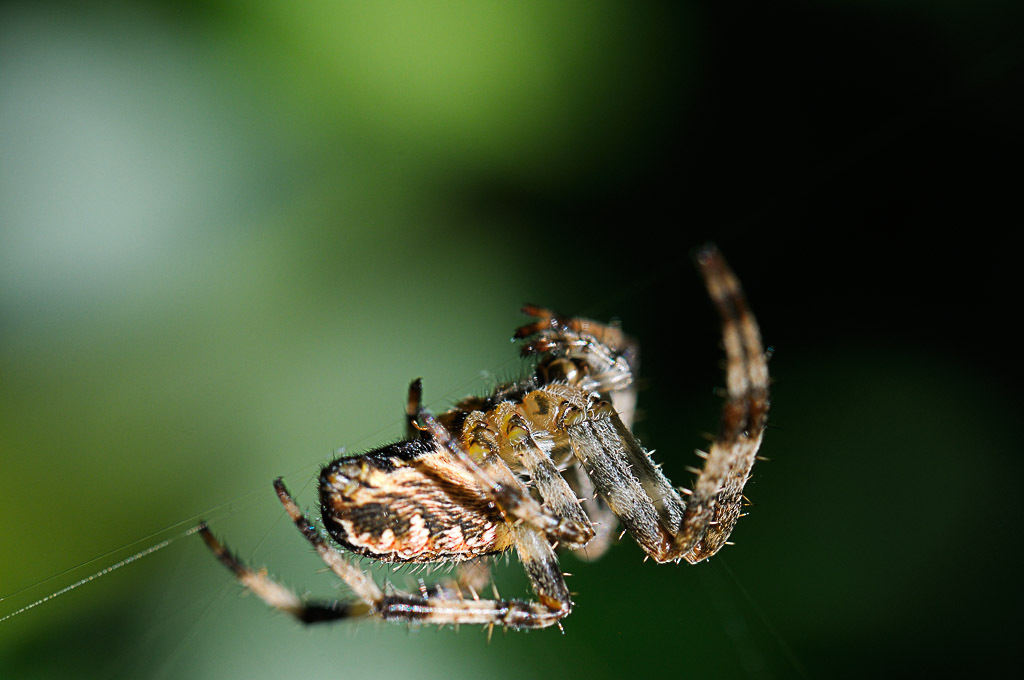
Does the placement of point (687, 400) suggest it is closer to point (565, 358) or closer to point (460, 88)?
point (565, 358)

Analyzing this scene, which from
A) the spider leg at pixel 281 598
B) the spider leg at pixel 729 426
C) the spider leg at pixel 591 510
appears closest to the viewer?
the spider leg at pixel 729 426

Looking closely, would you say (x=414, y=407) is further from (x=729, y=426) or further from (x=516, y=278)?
(x=516, y=278)

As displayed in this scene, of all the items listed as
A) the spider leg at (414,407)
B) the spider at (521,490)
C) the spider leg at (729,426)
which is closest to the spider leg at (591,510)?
the spider at (521,490)

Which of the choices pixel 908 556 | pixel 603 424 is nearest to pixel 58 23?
pixel 603 424

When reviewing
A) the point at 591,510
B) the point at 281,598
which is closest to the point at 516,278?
the point at 591,510

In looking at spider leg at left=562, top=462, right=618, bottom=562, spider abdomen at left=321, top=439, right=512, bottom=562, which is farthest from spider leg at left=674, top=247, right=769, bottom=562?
spider abdomen at left=321, top=439, right=512, bottom=562

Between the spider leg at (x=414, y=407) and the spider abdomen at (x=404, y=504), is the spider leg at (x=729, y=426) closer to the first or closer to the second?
the spider abdomen at (x=404, y=504)
